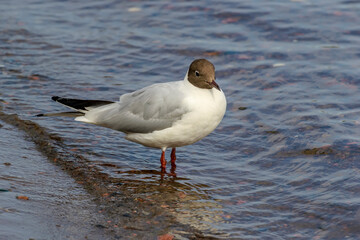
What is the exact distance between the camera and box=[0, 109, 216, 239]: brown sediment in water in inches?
205

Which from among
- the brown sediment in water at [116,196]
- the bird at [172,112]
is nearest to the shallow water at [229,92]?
the brown sediment in water at [116,196]

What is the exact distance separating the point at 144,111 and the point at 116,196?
1.14 metres

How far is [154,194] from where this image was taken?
619 cm

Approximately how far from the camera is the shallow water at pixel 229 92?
588 centimetres

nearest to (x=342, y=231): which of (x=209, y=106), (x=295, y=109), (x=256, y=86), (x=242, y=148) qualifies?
(x=209, y=106)

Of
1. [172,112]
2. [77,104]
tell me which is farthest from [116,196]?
[77,104]

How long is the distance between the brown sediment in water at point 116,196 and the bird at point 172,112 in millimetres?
484

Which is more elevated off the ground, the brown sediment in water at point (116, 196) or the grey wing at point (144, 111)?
the grey wing at point (144, 111)

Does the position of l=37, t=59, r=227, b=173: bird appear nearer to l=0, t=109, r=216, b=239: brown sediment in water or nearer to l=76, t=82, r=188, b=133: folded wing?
l=76, t=82, r=188, b=133: folded wing

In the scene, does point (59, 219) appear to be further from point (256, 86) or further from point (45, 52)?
point (45, 52)

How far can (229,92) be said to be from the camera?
9.22 metres

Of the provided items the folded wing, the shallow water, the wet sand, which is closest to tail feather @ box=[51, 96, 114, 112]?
the folded wing

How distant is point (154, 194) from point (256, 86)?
3.68 meters

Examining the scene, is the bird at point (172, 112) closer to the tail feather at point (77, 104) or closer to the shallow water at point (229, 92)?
the tail feather at point (77, 104)
